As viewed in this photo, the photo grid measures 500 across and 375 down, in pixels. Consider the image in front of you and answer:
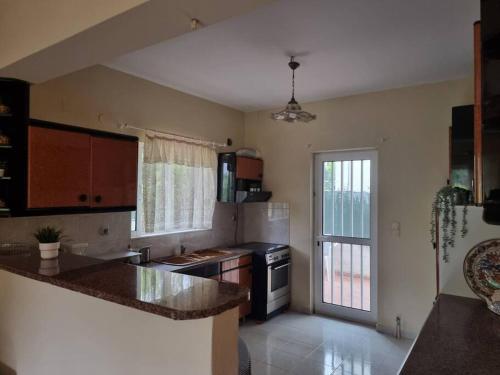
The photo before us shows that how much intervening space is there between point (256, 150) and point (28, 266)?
3.29 m

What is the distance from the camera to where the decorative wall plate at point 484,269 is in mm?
1829

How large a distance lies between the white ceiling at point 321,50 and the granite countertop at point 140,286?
5.65ft

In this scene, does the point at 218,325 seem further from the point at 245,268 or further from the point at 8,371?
the point at 245,268

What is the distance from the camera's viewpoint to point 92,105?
3.05m

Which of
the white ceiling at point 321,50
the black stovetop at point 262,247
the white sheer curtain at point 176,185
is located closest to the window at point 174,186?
the white sheer curtain at point 176,185

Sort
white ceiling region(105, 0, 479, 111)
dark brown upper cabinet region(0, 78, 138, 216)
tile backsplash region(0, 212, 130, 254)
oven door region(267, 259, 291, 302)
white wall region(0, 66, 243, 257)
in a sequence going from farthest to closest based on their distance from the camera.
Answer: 1. oven door region(267, 259, 291, 302)
2. white wall region(0, 66, 243, 257)
3. tile backsplash region(0, 212, 130, 254)
4. dark brown upper cabinet region(0, 78, 138, 216)
5. white ceiling region(105, 0, 479, 111)

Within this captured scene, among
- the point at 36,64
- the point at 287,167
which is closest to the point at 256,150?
the point at 287,167

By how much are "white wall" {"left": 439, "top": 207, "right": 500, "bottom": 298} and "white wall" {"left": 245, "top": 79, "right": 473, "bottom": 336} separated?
1.63m

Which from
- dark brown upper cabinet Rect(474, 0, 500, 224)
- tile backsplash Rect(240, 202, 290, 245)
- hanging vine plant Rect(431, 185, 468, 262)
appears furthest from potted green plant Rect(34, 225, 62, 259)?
tile backsplash Rect(240, 202, 290, 245)

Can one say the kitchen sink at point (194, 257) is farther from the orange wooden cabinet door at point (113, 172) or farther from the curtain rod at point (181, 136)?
the curtain rod at point (181, 136)

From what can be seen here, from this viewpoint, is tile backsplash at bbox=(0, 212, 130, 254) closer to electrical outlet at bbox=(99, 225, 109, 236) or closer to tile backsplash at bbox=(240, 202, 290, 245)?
electrical outlet at bbox=(99, 225, 109, 236)

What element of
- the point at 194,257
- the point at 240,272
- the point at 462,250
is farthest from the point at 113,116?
the point at 462,250

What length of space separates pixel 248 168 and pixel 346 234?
1483mm

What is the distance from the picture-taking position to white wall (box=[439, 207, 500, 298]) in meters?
1.99
